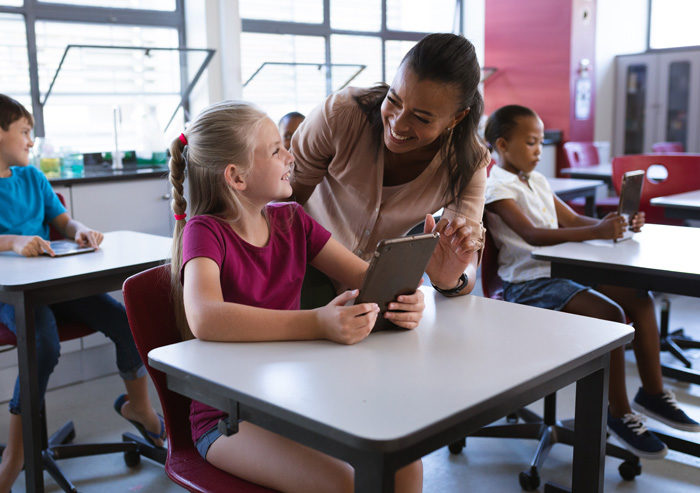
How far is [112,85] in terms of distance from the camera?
146 inches

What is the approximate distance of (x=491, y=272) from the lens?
7.67ft

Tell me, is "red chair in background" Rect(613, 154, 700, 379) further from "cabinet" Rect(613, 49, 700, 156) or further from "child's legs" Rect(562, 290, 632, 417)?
"cabinet" Rect(613, 49, 700, 156)

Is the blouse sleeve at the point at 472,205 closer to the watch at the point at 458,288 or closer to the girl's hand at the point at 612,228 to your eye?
the watch at the point at 458,288

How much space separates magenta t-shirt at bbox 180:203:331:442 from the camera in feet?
4.24

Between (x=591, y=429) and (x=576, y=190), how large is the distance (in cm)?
268

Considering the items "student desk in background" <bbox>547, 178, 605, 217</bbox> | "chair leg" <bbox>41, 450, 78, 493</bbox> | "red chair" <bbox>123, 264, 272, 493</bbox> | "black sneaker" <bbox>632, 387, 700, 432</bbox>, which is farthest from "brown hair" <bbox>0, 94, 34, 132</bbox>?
"student desk in background" <bbox>547, 178, 605, 217</bbox>

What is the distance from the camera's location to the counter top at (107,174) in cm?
296

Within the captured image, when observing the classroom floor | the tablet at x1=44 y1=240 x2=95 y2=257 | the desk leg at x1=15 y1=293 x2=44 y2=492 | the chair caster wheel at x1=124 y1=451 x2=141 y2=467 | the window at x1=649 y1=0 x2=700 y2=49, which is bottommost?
the classroom floor

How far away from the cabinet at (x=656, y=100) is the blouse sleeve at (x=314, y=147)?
6.20 m

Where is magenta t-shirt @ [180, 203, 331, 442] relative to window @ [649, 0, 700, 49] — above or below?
below

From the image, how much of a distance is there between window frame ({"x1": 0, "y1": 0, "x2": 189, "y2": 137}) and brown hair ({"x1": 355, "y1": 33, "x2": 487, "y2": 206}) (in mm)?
2498

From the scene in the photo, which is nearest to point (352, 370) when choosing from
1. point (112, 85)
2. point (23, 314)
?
point (23, 314)

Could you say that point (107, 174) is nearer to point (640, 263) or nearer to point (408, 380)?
point (640, 263)

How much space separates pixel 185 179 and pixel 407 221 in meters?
0.50
